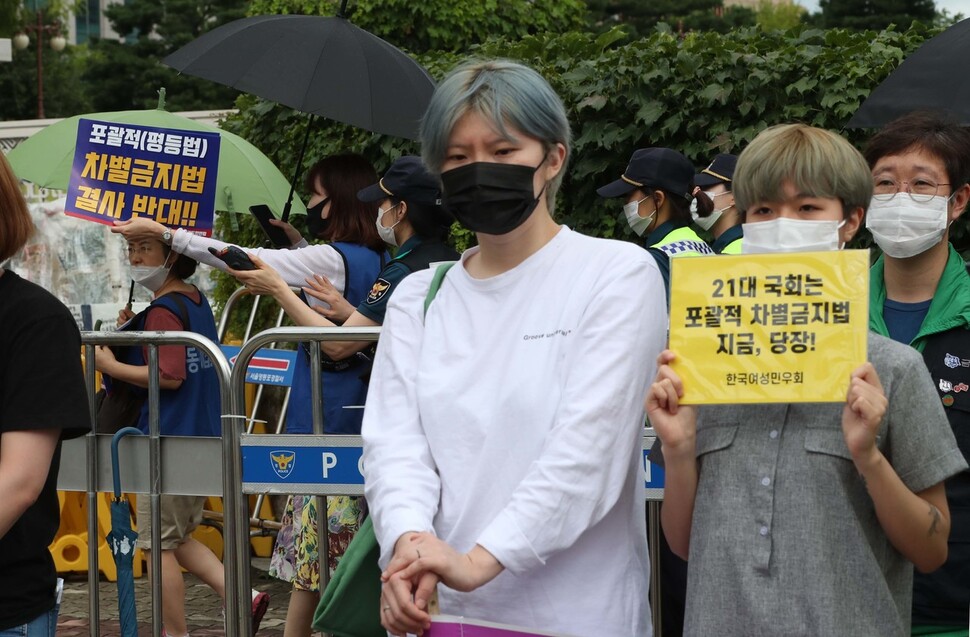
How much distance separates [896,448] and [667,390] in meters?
0.45

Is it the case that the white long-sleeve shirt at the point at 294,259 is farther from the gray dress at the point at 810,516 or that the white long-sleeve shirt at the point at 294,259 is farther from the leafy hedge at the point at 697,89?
the gray dress at the point at 810,516

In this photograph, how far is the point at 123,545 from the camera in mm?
4754

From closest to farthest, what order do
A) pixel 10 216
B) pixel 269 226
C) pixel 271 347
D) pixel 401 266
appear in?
pixel 10 216
pixel 401 266
pixel 269 226
pixel 271 347

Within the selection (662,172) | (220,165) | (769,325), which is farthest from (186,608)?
(769,325)

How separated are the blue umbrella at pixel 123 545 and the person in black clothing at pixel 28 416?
5.21 feet

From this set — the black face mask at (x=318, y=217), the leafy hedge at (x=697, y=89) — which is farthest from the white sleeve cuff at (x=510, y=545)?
the leafy hedge at (x=697, y=89)

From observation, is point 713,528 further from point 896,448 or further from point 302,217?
point 302,217

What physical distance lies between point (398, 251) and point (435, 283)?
210 centimetres

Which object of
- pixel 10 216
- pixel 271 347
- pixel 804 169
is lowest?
pixel 271 347

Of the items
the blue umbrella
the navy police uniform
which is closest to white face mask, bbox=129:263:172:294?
the blue umbrella

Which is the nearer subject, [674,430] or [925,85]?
[674,430]

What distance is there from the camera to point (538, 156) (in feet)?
9.54

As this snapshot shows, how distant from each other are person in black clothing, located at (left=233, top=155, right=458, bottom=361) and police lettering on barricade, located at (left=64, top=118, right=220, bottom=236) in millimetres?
600

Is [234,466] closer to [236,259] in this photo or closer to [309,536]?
[309,536]
